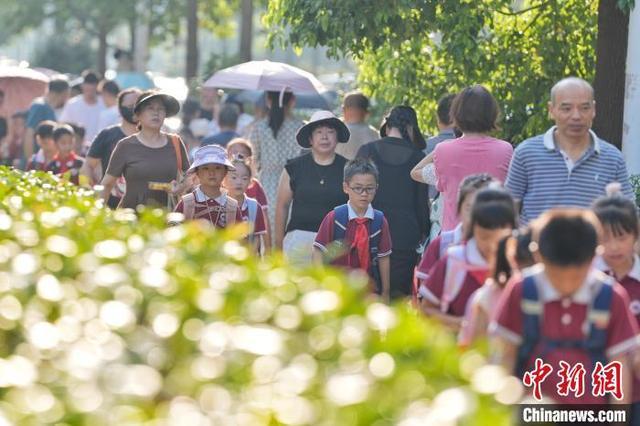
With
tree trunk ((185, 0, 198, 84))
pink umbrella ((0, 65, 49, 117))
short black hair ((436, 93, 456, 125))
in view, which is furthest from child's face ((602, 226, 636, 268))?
tree trunk ((185, 0, 198, 84))

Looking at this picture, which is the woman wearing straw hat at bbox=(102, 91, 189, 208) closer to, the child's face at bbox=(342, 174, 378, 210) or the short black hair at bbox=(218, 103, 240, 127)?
the child's face at bbox=(342, 174, 378, 210)

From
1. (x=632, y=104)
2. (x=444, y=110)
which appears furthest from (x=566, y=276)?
(x=632, y=104)

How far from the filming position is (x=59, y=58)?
5022cm

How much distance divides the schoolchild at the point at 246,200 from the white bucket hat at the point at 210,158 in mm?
383

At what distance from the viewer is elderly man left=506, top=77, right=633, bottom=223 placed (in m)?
8.70

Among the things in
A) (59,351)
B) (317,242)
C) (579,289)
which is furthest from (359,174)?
(59,351)

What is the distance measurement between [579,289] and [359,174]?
15.7ft

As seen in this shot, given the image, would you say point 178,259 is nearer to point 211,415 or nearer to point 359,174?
point 211,415

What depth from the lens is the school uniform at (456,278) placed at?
7.13 meters

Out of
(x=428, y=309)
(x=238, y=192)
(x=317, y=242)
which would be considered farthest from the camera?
(x=238, y=192)

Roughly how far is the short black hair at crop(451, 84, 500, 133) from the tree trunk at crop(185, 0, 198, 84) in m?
24.6

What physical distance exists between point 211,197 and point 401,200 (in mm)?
1452

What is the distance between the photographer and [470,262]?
7141 millimetres

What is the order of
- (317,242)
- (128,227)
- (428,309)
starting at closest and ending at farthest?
(128,227) < (428,309) < (317,242)
